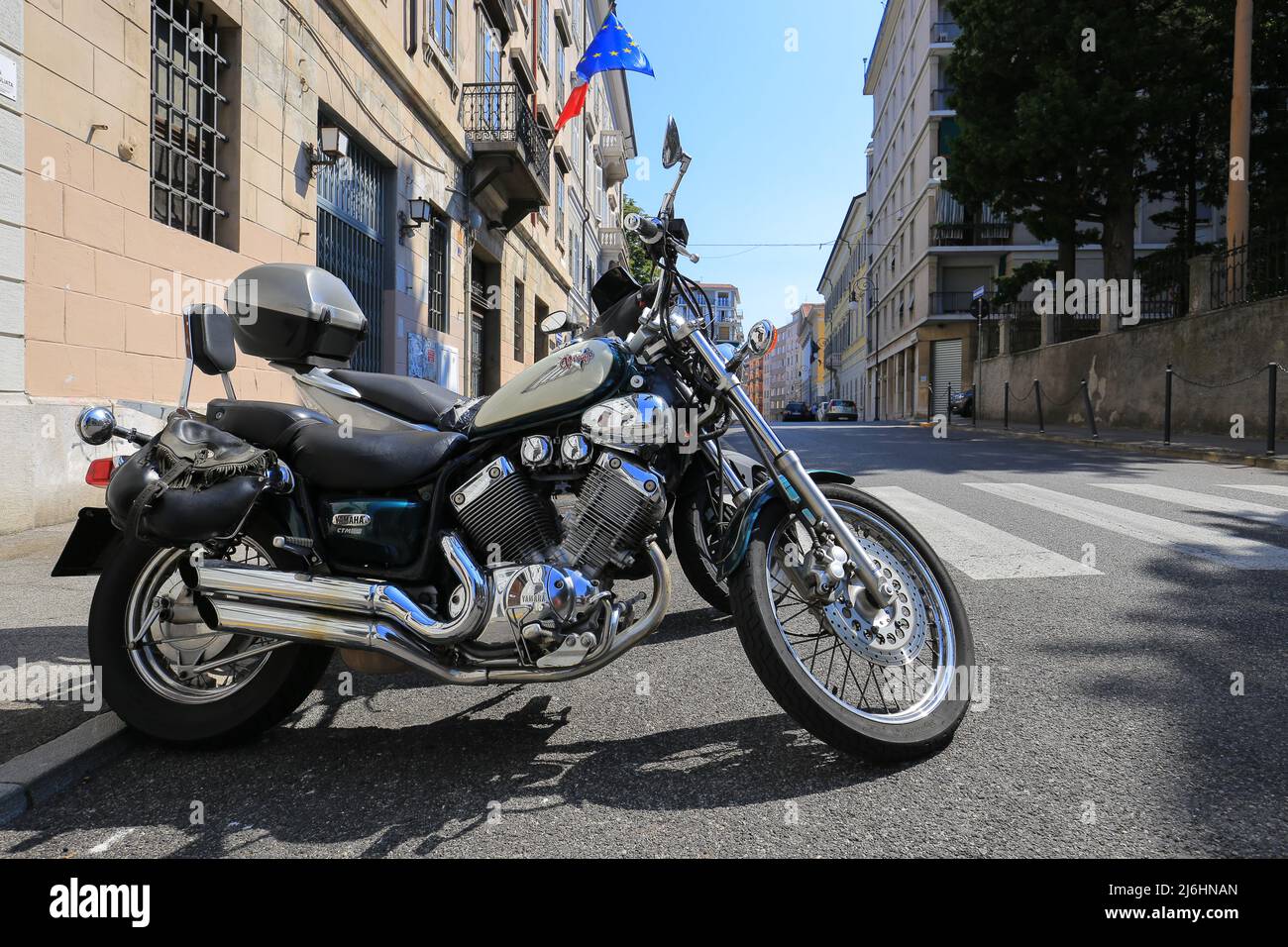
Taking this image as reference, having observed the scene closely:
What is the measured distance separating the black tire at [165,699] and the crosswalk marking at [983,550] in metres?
3.48

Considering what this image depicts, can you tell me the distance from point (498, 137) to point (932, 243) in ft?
98.5

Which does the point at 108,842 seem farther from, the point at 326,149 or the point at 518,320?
the point at 518,320

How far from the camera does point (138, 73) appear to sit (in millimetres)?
6547

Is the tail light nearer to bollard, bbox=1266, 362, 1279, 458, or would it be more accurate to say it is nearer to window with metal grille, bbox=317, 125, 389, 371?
window with metal grille, bbox=317, 125, 389, 371

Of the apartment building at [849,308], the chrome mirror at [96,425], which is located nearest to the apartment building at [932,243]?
the apartment building at [849,308]

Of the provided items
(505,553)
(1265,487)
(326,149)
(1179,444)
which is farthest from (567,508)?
(1179,444)

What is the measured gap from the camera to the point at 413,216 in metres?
12.5

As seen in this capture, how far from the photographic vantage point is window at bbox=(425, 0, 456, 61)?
1338 cm

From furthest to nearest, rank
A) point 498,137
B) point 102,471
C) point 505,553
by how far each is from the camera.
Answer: point 498,137
point 102,471
point 505,553
